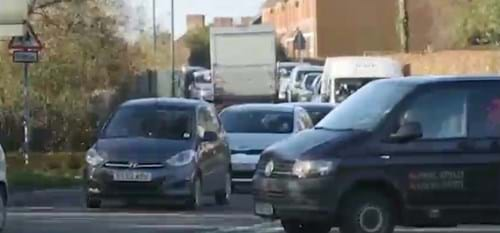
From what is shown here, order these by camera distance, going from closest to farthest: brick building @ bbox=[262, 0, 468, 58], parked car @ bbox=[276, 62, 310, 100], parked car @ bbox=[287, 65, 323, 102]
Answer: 1. parked car @ bbox=[287, 65, 323, 102]
2. parked car @ bbox=[276, 62, 310, 100]
3. brick building @ bbox=[262, 0, 468, 58]

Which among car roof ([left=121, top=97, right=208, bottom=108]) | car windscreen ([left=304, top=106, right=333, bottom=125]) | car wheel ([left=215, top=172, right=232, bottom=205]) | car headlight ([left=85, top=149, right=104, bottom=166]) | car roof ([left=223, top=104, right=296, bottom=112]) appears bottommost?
car wheel ([left=215, top=172, right=232, bottom=205])

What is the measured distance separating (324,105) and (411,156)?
16435mm

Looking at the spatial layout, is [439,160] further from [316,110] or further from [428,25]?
[428,25]

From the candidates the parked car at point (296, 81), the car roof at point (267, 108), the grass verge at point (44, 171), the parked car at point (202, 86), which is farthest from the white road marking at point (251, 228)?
the parked car at point (202, 86)

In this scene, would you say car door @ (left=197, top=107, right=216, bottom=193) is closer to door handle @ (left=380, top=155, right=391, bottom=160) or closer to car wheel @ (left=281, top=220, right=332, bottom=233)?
car wheel @ (left=281, top=220, right=332, bottom=233)

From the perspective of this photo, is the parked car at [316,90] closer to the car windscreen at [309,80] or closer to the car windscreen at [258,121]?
the car windscreen at [309,80]

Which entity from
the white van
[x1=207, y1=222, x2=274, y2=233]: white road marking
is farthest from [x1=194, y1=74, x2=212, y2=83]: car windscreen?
[x1=207, y1=222, x2=274, y2=233]: white road marking

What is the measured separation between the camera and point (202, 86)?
6181 centimetres

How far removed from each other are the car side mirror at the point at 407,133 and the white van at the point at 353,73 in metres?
23.1

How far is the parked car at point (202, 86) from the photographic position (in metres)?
57.5

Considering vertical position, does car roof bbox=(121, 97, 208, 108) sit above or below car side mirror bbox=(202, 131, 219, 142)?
above

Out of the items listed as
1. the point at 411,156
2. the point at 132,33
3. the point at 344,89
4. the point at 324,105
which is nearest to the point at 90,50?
the point at 132,33

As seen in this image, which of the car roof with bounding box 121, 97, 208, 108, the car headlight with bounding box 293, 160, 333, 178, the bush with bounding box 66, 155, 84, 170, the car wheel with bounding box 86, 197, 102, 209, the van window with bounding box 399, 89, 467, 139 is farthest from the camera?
the bush with bounding box 66, 155, 84, 170

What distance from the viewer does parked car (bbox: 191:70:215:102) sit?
57.5 metres
